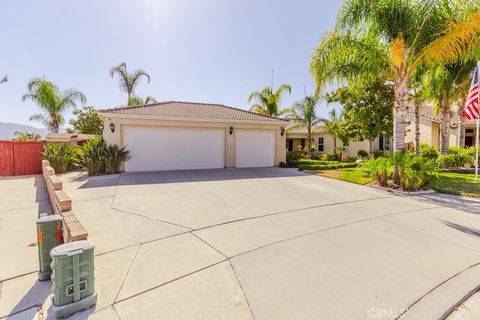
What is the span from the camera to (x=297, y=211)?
19.9ft

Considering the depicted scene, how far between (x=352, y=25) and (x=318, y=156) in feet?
49.8

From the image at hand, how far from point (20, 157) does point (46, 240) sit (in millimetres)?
13627

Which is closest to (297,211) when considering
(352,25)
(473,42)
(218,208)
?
(218,208)

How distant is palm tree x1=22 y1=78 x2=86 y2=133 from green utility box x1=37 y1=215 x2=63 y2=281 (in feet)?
76.7

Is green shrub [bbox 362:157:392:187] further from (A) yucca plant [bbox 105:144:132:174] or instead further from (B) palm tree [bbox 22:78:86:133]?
(B) palm tree [bbox 22:78:86:133]

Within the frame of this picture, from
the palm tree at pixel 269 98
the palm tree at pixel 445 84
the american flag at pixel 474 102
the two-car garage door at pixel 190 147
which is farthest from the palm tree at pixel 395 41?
the palm tree at pixel 269 98

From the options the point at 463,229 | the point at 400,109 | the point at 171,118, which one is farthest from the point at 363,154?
the point at 463,229

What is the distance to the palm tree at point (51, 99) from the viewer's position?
67.1 ft

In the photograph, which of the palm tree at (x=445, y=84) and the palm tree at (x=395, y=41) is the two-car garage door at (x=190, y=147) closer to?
the palm tree at (x=395, y=41)

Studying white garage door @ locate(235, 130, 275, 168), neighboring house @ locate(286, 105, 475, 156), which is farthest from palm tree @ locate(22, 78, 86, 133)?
neighboring house @ locate(286, 105, 475, 156)

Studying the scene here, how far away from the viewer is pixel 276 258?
3627 mm

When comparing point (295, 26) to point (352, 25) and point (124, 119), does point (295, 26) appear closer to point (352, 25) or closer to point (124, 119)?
point (352, 25)

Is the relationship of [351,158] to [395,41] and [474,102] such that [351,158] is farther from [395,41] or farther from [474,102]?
[395,41]

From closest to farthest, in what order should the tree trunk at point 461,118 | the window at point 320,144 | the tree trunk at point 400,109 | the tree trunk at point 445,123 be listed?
the tree trunk at point 400,109 → the tree trunk at point 445,123 → the tree trunk at point 461,118 → the window at point 320,144
